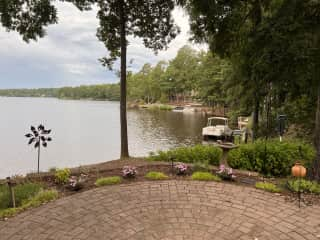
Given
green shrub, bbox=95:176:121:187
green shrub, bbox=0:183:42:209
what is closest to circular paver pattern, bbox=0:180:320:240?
green shrub, bbox=95:176:121:187

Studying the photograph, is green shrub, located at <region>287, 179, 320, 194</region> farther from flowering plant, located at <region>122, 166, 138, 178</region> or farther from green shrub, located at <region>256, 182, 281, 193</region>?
flowering plant, located at <region>122, 166, 138, 178</region>

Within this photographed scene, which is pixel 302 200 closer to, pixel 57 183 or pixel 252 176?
pixel 252 176

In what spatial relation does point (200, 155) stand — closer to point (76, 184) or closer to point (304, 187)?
point (304, 187)

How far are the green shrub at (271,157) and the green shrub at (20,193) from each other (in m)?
4.00

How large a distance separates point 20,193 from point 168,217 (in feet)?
7.74

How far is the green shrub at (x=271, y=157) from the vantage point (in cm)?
543

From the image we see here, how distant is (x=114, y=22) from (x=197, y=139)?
12.9m

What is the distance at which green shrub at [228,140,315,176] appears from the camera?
17.8 ft

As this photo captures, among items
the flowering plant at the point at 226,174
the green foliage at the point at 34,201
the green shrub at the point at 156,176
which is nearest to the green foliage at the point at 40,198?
the green foliage at the point at 34,201

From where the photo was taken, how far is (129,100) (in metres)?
66.2

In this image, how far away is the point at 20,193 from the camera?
3.87 meters

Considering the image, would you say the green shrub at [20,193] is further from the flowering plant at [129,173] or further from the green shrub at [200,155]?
the green shrub at [200,155]

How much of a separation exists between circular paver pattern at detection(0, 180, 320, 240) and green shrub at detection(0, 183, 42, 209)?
0.54m

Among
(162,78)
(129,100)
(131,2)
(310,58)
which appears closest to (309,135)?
(310,58)
